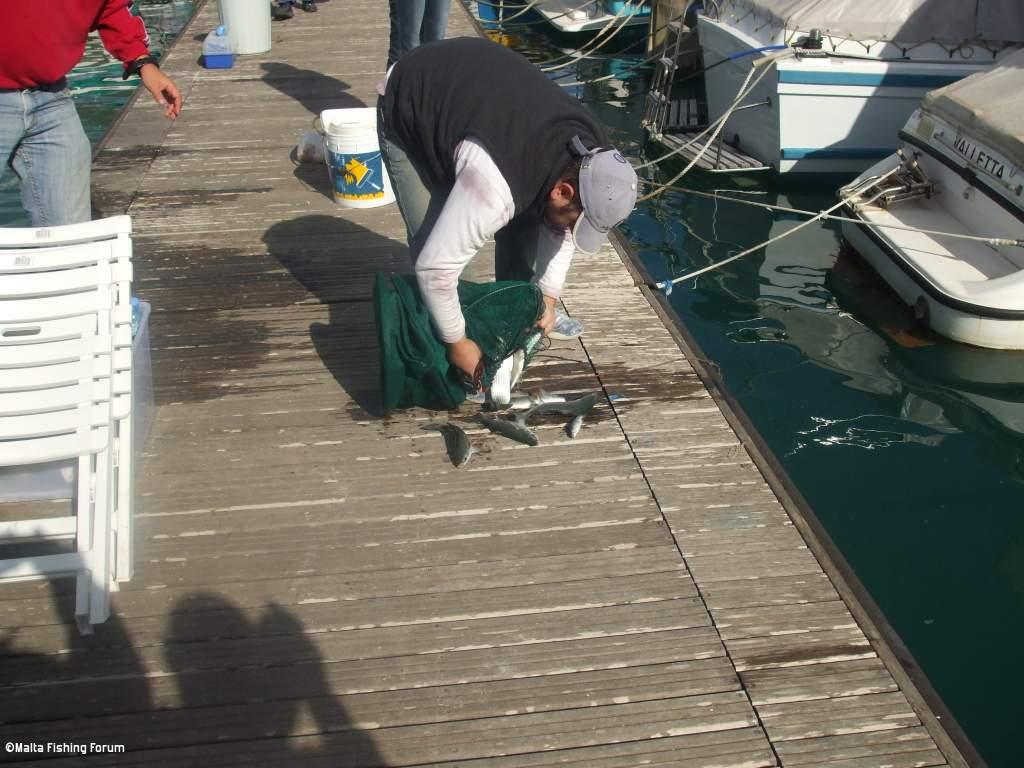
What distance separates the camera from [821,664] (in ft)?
8.84

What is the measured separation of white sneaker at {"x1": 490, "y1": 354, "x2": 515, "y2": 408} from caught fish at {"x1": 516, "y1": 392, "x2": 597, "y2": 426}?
89 mm

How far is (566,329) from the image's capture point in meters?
4.39

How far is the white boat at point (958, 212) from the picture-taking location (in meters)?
6.12

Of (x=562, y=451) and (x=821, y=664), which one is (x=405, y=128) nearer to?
(x=562, y=451)

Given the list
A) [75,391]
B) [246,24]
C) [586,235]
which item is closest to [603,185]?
[586,235]

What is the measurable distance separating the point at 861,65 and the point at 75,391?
7.96 m

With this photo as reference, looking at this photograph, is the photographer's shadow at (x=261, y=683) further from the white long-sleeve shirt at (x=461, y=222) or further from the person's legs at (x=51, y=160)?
the person's legs at (x=51, y=160)

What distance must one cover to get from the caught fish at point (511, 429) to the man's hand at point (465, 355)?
0.26 m

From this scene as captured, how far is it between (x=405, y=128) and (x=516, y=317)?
843mm

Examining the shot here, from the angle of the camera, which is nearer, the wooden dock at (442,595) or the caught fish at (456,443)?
the wooden dock at (442,595)

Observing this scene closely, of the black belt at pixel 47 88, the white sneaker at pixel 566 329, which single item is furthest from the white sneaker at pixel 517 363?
the black belt at pixel 47 88

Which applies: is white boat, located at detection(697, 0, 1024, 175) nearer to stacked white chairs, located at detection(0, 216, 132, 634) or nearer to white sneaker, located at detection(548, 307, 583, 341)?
white sneaker, located at detection(548, 307, 583, 341)

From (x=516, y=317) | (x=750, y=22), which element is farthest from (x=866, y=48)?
(x=516, y=317)

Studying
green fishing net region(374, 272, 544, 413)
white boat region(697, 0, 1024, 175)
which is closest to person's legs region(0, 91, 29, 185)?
green fishing net region(374, 272, 544, 413)
